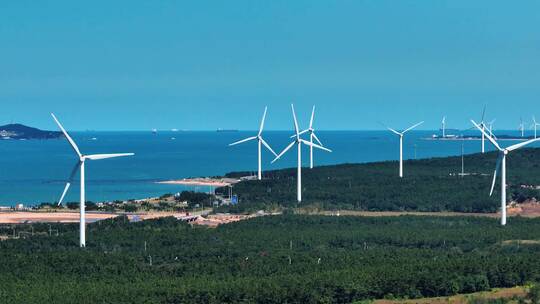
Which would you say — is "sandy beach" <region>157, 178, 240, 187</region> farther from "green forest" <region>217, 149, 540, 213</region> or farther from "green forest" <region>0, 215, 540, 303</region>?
"green forest" <region>0, 215, 540, 303</region>

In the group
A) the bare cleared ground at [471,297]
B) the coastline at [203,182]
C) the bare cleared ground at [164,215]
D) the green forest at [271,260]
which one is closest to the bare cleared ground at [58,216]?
the bare cleared ground at [164,215]

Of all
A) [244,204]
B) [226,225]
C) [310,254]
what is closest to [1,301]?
[310,254]

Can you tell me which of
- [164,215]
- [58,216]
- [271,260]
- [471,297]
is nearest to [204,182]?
[164,215]

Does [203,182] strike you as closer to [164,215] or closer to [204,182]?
[204,182]

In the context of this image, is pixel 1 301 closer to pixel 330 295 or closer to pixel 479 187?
pixel 330 295

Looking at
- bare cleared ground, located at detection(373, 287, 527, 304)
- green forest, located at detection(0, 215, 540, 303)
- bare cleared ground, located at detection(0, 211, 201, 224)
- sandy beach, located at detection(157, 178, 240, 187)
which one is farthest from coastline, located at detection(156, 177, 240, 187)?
bare cleared ground, located at detection(373, 287, 527, 304)

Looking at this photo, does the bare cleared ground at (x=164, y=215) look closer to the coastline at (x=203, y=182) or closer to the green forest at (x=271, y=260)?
the green forest at (x=271, y=260)
